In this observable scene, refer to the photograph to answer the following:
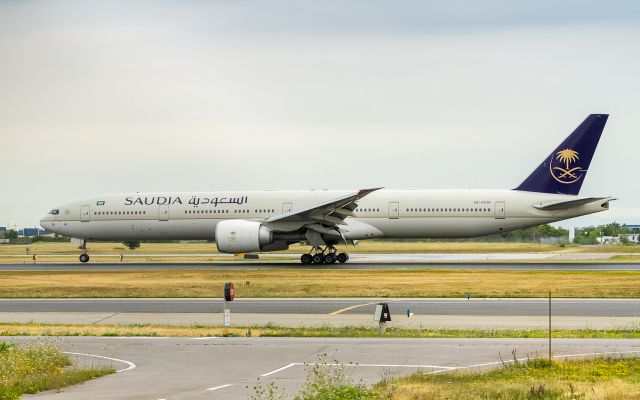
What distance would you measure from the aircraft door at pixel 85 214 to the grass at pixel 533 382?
43.0 meters

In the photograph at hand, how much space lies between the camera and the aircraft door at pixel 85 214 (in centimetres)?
5466

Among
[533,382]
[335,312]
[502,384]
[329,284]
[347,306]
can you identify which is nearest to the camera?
[502,384]

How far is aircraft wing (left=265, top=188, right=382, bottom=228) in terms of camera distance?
45.2m

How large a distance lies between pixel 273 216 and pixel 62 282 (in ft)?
49.2

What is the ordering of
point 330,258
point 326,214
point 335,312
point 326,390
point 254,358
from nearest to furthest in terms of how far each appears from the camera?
1. point 326,390
2. point 254,358
3. point 335,312
4. point 326,214
5. point 330,258

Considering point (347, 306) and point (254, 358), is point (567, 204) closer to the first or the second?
point (347, 306)

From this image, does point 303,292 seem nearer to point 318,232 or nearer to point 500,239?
point 318,232

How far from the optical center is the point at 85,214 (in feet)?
180

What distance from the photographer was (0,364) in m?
15.3

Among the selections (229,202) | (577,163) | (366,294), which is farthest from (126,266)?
(577,163)

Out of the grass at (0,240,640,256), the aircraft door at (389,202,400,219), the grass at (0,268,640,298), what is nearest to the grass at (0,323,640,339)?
the grass at (0,268,640,298)

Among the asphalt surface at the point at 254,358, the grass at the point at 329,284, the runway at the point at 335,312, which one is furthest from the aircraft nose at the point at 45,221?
the asphalt surface at the point at 254,358

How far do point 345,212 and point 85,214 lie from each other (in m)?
18.1

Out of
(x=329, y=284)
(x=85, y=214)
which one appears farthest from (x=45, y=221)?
(x=329, y=284)
